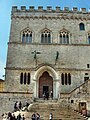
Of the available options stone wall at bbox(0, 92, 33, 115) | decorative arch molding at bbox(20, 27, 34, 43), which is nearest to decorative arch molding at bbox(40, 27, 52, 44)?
decorative arch molding at bbox(20, 27, 34, 43)

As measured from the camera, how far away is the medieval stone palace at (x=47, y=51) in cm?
3384

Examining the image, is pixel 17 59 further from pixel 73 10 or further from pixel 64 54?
pixel 73 10

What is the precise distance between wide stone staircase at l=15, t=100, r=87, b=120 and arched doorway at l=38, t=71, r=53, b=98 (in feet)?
14.6

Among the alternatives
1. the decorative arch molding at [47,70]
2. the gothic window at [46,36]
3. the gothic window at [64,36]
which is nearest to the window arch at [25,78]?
the decorative arch molding at [47,70]

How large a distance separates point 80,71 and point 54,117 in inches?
481

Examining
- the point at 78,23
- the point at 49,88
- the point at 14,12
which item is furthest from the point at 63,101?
the point at 14,12

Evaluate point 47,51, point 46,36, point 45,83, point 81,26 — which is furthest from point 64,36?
point 45,83

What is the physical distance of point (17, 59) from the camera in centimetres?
3488

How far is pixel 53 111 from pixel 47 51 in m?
11.8

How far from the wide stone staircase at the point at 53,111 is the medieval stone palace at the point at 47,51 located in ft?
13.0

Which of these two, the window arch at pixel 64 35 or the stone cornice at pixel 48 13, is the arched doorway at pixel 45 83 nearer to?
the window arch at pixel 64 35

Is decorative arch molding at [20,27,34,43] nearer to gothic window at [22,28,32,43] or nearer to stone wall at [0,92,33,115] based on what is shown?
gothic window at [22,28,32,43]

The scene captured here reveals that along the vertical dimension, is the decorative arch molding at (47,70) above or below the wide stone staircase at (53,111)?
above

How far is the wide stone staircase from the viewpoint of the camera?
2372cm
